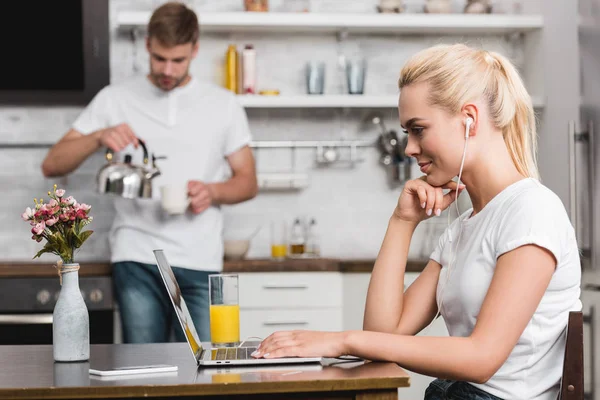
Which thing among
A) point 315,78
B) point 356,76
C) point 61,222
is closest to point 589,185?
point 356,76

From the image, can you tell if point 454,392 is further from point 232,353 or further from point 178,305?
point 178,305

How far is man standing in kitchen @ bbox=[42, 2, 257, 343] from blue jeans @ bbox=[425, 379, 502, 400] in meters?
1.55

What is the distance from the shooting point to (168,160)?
11.2 ft

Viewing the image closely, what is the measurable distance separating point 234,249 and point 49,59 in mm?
1292

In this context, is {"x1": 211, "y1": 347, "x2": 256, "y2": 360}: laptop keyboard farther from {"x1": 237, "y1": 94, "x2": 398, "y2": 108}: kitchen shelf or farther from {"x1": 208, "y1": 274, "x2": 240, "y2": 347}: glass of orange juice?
{"x1": 237, "y1": 94, "x2": 398, "y2": 108}: kitchen shelf

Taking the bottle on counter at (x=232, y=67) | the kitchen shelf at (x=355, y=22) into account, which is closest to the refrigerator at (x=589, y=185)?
the kitchen shelf at (x=355, y=22)

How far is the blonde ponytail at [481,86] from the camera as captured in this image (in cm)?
178

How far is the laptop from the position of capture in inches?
65.4

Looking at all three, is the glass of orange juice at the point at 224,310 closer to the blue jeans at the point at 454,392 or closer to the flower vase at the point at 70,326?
the flower vase at the point at 70,326

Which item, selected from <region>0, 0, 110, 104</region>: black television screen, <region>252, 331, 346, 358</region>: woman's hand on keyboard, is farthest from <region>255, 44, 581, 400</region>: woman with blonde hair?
<region>0, 0, 110, 104</region>: black television screen

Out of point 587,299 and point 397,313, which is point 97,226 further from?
point 397,313

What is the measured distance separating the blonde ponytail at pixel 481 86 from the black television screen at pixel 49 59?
278cm

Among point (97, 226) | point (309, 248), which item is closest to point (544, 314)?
point (309, 248)

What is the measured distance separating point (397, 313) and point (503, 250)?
396mm
